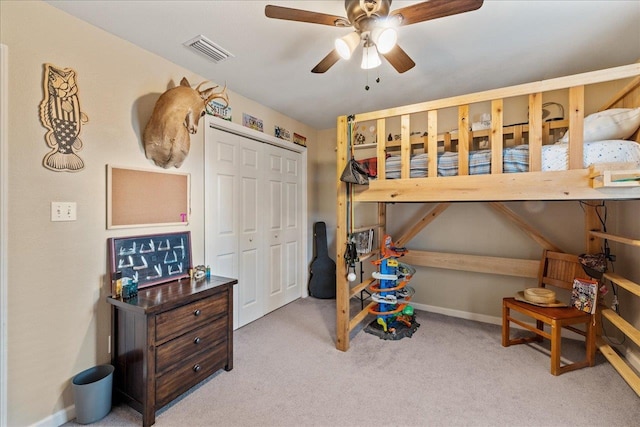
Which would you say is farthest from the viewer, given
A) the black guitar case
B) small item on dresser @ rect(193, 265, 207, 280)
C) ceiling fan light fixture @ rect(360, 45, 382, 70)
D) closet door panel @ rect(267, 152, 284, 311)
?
the black guitar case

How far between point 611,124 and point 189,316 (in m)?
2.96

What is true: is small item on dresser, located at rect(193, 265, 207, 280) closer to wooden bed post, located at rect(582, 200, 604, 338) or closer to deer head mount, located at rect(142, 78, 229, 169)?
deer head mount, located at rect(142, 78, 229, 169)

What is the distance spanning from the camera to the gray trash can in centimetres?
163

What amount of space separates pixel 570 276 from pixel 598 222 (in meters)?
0.55

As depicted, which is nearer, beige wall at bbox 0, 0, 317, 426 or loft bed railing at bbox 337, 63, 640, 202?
beige wall at bbox 0, 0, 317, 426

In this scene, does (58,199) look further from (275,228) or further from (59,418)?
(275,228)

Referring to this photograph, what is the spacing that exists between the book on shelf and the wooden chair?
5cm

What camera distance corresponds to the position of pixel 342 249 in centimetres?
251

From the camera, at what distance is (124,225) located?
1.98 metres

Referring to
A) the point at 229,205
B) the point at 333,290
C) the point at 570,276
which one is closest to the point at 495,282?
the point at 570,276

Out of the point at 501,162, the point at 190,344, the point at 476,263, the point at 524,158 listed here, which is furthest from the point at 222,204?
the point at 476,263

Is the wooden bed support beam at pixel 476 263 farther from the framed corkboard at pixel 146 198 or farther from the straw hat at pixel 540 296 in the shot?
the framed corkboard at pixel 146 198

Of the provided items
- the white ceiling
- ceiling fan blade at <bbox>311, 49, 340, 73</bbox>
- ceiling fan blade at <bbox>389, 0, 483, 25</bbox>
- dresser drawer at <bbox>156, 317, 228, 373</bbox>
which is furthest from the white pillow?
dresser drawer at <bbox>156, 317, 228, 373</bbox>

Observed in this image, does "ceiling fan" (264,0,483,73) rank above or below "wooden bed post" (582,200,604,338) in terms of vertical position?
above
